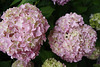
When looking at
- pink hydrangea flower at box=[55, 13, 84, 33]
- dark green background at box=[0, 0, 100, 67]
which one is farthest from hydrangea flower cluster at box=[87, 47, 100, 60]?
pink hydrangea flower at box=[55, 13, 84, 33]

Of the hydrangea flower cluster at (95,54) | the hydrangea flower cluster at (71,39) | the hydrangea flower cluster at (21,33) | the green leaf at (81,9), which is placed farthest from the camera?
the green leaf at (81,9)

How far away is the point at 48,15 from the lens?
0.98m

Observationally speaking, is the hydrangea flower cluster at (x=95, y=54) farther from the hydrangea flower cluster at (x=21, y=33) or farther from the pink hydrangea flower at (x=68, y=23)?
the hydrangea flower cluster at (x=21, y=33)

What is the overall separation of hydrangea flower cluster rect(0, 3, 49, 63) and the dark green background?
15 centimetres

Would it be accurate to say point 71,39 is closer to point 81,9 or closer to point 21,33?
point 21,33

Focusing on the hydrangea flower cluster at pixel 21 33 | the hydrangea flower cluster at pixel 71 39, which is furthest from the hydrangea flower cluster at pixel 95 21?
the hydrangea flower cluster at pixel 21 33

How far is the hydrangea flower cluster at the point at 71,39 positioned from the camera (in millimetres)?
921

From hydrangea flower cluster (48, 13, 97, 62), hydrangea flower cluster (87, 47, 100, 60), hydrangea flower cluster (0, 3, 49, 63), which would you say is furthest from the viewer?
hydrangea flower cluster (87, 47, 100, 60)

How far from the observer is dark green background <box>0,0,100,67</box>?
102 cm

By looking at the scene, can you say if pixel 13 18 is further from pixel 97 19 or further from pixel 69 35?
pixel 97 19

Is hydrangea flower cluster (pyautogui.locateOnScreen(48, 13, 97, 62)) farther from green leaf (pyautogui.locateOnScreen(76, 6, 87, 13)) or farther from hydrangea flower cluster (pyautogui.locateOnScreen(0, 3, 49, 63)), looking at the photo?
green leaf (pyautogui.locateOnScreen(76, 6, 87, 13))

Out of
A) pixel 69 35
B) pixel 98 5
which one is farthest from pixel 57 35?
pixel 98 5

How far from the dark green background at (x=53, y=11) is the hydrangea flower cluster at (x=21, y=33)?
15 centimetres

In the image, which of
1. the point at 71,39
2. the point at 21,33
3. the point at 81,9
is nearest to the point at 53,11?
the point at 81,9
